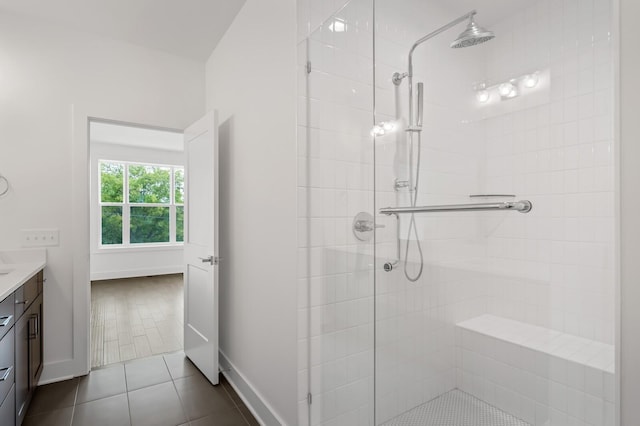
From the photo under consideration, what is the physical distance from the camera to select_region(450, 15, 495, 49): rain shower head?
3.45ft

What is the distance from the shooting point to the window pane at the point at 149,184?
670cm

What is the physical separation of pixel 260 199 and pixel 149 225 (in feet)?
18.6

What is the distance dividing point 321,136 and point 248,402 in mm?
1782

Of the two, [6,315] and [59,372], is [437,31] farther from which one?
[59,372]

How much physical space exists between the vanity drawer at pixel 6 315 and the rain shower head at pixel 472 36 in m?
2.15

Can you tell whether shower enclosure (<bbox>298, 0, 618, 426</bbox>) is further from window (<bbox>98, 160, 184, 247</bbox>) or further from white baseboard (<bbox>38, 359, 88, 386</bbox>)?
window (<bbox>98, 160, 184, 247</bbox>)

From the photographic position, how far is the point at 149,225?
687 centimetres

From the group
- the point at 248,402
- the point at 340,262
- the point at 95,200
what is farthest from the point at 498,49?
the point at 95,200

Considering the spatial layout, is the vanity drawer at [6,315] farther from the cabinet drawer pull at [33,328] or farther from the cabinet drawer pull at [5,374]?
the cabinet drawer pull at [33,328]

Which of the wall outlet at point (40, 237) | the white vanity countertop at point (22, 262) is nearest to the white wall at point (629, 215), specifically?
the white vanity countertop at point (22, 262)

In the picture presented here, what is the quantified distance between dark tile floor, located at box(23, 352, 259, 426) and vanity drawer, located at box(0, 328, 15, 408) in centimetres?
60

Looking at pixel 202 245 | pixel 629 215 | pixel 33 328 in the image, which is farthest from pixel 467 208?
pixel 33 328

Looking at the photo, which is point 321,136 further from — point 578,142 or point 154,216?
point 154,216

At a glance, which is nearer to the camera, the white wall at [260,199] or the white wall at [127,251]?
the white wall at [260,199]
